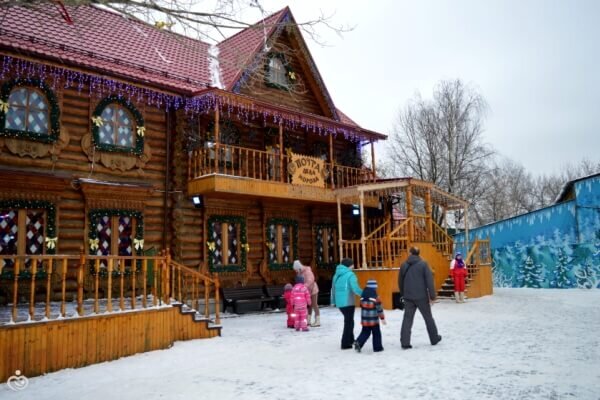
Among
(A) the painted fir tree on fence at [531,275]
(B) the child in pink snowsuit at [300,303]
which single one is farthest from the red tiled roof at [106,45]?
(A) the painted fir tree on fence at [531,275]

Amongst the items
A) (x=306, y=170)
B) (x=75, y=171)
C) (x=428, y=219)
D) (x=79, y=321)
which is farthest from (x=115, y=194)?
(x=428, y=219)

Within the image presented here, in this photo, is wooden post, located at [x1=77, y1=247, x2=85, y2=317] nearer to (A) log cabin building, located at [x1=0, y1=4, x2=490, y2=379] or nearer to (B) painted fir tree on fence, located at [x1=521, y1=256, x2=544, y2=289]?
(A) log cabin building, located at [x1=0, y1=4, x2=490, y2=379]

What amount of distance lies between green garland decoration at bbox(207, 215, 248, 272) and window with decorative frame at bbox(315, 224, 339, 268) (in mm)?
3439

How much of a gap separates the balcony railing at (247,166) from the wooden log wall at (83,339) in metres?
5.32

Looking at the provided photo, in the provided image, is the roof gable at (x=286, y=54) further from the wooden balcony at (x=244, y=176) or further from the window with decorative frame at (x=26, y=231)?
the window with decorative frame at (x=26, y=231)

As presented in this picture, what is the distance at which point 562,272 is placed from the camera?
2259 centimetres

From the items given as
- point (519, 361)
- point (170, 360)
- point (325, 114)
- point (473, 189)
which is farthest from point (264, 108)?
point (473, 189)

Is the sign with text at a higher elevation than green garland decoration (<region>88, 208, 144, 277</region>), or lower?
higher

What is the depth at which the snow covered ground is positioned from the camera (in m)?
5.92

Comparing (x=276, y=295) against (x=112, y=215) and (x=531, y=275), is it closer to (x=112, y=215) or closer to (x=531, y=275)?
(x=112, y=215)

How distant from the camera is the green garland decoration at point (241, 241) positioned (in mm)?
14836

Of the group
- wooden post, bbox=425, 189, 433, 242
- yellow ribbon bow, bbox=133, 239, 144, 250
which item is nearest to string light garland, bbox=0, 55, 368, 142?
wooden post, bbox=425, 189, 433, 242

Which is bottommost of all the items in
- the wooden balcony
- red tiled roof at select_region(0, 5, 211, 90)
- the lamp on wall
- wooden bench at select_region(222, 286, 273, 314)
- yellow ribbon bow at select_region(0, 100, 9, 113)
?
wooden bench at select_region(222, 286, 273, 314)

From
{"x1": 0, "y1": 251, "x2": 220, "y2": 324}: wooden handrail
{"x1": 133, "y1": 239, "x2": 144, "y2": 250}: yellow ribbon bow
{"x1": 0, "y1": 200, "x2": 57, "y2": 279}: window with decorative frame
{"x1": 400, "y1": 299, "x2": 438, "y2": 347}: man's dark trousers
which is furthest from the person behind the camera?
{"x1": 133, "y1": 239, "x2": 144, "y2": 250}: yellow ribbon bow
